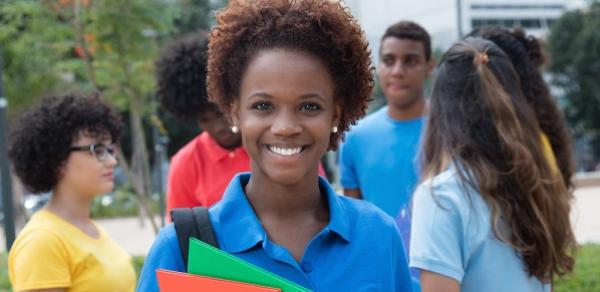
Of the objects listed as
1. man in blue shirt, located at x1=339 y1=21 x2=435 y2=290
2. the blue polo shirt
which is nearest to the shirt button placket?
the blue polo shirt

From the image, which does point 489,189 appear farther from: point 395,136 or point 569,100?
point 569,100

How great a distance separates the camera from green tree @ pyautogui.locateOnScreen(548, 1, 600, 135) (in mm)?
37344

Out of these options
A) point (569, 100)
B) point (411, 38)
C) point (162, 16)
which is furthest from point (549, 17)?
point (411, 38)

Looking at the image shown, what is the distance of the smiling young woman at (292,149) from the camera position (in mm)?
1887

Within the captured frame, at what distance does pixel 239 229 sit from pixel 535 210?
1076 mm

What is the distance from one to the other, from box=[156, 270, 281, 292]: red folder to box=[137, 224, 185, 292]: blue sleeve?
0.40ft

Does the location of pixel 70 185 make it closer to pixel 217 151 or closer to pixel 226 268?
pixel 217 151

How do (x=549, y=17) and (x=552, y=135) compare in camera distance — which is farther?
(x=549, y=17)

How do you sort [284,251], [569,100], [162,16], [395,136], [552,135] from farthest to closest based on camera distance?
[569,100] → [162,16] → [395,136] → [552,135] → [284,251]

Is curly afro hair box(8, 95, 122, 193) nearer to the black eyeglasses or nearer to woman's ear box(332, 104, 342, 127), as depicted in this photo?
the black eyeglasses

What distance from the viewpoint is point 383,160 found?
423 cm

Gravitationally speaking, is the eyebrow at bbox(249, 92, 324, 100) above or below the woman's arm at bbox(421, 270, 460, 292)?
above

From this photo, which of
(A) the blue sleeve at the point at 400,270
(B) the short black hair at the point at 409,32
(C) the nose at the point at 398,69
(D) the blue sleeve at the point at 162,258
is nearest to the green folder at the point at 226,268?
(D) the blue sleeve at the point at 162,258

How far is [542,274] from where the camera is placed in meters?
2.58
